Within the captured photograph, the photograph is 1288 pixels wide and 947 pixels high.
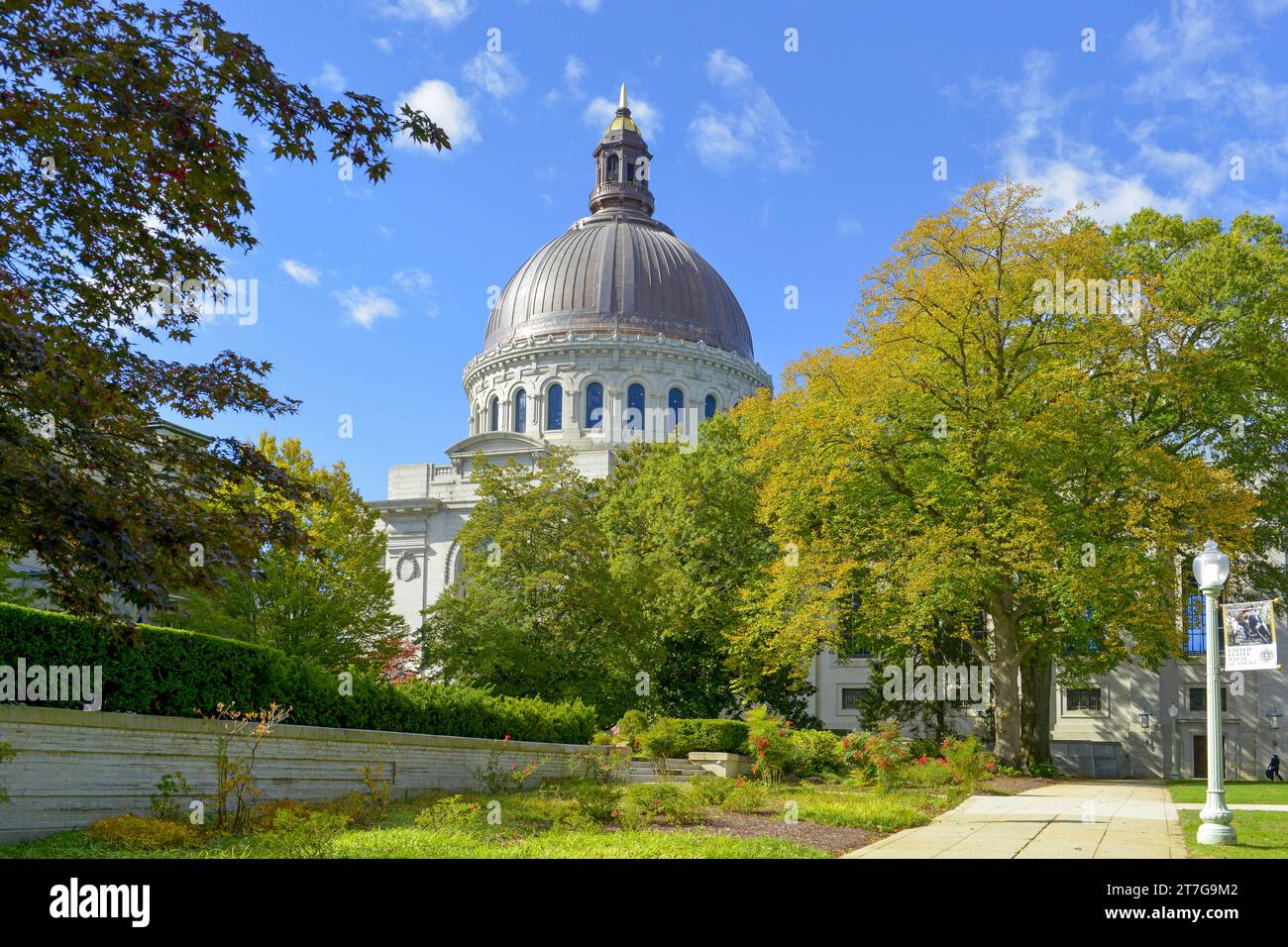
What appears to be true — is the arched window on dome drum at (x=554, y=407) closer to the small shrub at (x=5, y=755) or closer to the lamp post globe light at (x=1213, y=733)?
the lamp post globe light at (x=1213, y=733)

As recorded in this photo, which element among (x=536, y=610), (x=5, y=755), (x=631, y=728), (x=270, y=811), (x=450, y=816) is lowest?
(x=631, y=728)

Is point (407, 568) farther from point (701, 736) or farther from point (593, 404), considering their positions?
point (701, 736)

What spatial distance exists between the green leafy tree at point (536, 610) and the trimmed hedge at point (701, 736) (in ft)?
7.92

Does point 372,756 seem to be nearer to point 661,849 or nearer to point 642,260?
point 661,849

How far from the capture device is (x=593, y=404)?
3095 inches

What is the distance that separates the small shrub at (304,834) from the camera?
1325 cm

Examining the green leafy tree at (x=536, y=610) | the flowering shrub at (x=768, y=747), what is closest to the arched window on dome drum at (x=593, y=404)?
the green leafy tree at (x=536, y=610)

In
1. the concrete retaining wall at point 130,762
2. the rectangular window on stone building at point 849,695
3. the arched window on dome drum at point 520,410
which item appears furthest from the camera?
the arched window on dome drum at point 520,410

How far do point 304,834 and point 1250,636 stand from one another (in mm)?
12275

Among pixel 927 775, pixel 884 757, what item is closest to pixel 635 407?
pixel 927 775

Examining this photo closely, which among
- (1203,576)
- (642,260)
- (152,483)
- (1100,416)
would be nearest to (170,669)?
(152,483)

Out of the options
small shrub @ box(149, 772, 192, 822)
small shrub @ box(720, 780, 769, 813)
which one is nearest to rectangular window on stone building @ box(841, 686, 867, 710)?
small shrub @ box(720, 780, 769, 813)

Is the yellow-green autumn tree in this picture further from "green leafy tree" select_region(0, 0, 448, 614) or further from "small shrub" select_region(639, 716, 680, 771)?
"green leafy tree" select_region(0, 0, 448, 614)
